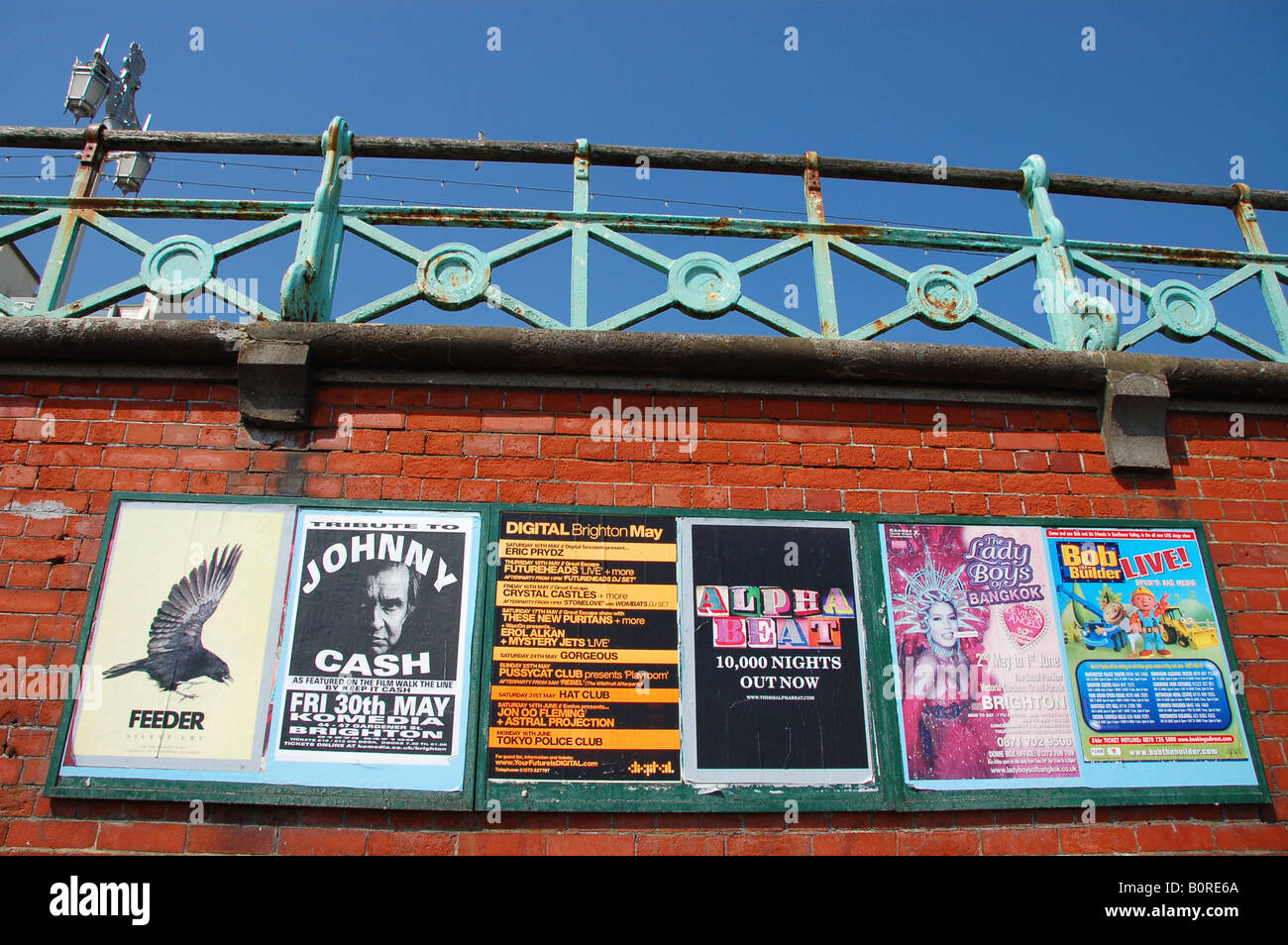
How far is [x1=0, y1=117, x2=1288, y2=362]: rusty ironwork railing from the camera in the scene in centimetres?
436

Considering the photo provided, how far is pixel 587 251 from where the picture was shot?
4539 mm

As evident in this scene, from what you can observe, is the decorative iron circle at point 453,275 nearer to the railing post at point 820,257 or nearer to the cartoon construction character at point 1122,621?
the railing post at point 820,257

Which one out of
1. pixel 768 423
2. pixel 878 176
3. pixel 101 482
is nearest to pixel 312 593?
pixel 101 482

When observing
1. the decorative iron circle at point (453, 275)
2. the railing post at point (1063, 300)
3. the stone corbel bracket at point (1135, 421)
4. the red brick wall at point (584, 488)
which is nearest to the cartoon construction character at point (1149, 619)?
the red brick wall at point (584, 488)

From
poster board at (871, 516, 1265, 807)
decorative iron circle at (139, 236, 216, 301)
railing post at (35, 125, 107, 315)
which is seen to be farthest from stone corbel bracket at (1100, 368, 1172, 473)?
railing post at (35, 125, 107, 315)

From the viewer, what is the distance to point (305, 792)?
140 inches

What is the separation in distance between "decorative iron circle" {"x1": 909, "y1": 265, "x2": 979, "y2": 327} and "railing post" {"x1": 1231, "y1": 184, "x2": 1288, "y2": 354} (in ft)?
6.02

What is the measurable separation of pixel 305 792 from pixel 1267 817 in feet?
13.7

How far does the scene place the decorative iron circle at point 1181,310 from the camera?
15.5ft

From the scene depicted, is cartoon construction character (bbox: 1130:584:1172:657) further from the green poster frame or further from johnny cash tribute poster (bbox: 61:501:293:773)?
johnny cash tribute poster (bbox: 61:501:293:773)

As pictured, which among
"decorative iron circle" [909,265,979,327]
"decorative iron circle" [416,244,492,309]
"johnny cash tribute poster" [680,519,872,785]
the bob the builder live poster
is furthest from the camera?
"decorative iron circle" [909,265,979,327]

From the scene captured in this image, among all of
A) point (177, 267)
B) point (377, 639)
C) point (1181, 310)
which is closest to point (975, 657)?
point (1181, 310)

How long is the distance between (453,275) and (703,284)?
4.18ft
